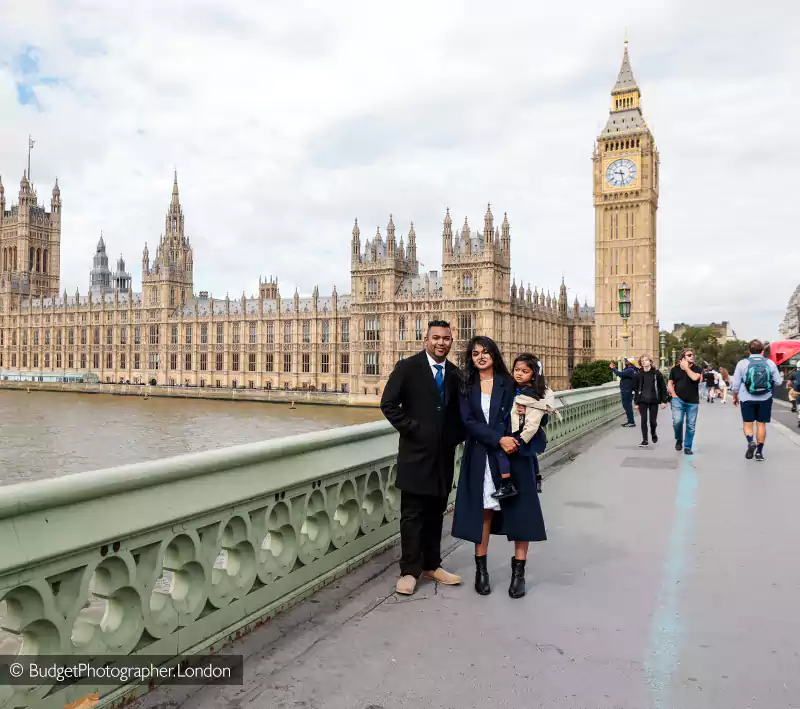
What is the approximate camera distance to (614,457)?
1072cm

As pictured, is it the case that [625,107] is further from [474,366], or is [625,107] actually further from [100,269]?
[100,269]

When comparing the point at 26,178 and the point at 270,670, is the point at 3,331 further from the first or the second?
the point at 270,670

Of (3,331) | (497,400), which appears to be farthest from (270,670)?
(3,331)

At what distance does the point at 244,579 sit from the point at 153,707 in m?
0.91

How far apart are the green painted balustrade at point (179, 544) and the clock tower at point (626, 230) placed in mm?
72737

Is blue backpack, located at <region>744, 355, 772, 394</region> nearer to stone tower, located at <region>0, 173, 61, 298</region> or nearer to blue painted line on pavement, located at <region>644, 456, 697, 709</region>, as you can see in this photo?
blue painted line on pavement, located at <region>644, 456, 697, 709</region>

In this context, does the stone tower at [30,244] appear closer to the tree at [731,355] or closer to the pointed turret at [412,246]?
the pointed turret at [412,246]

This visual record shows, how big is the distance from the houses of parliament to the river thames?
28.0 ft

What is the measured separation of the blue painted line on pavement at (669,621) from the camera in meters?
3.18

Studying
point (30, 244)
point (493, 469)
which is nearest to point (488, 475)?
point (493, 469)

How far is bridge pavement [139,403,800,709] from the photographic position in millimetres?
3084

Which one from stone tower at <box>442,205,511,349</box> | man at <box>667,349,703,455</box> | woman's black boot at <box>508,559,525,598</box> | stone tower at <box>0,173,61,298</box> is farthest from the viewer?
stone tower at <box>0,173,61,298</box>

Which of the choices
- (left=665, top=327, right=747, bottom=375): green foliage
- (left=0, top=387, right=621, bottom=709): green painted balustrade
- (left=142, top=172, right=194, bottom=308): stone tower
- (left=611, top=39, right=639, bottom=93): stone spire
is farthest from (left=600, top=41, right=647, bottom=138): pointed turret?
(left=0, top=387, right=621, bottom=709): green painted balustrade

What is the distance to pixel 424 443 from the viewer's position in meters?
4.66
